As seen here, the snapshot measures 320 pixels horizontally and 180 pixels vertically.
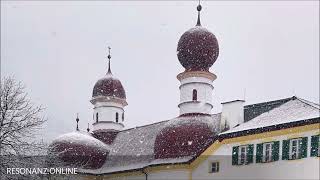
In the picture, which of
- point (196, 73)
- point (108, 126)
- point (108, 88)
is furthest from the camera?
point (108, 88)

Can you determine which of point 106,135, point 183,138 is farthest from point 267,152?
point 106,135

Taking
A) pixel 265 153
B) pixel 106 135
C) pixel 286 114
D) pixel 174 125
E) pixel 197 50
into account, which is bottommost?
pixel 265 153

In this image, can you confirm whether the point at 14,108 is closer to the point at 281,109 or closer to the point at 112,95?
the point at 281,109

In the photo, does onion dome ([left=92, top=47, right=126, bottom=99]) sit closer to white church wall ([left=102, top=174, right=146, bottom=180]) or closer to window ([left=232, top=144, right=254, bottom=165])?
white church wall ([left=102, top=174, right=146, bottom=180])

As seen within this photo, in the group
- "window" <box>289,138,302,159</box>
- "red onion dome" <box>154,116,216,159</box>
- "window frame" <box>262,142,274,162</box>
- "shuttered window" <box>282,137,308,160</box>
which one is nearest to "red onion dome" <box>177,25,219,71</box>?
"red onion dome" <box>154,116,216,159</box>

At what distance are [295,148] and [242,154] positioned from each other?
3029 mm

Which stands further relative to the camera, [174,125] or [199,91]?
[199,91]

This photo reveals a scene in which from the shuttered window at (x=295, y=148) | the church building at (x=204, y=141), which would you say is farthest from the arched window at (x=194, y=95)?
the shuttered window at (x=295, y=148)

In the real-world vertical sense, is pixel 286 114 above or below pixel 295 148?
above

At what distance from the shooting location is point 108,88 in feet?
147

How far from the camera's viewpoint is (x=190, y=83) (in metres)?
35.5

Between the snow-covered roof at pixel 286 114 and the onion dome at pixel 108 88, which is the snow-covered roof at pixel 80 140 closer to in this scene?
the onion dome at pixel 108 88

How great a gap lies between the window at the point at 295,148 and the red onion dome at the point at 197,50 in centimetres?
1031

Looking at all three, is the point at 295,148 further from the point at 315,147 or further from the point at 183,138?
the point at 183,138
